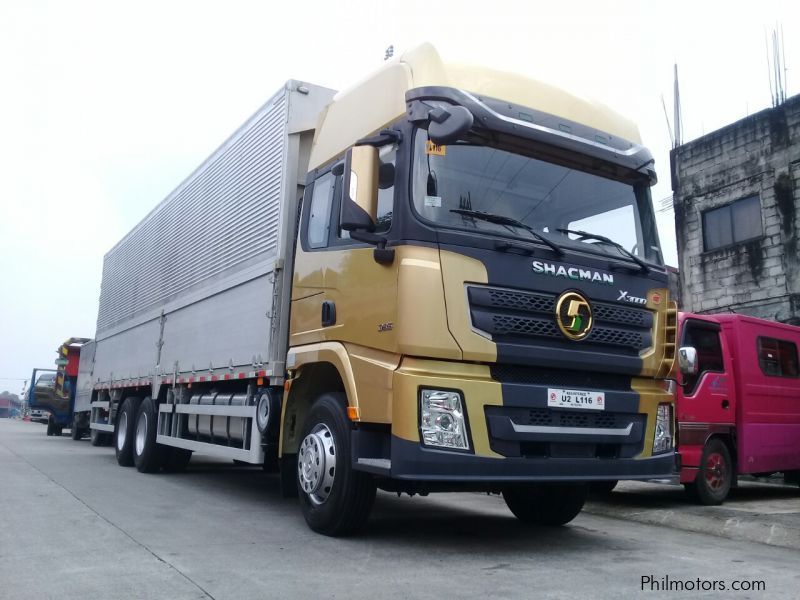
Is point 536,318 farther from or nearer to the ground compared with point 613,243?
nearer to the ground

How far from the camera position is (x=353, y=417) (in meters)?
5.11

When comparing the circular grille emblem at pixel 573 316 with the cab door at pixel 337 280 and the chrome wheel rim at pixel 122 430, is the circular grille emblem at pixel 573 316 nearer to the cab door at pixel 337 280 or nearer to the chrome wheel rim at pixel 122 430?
the cab door at pixel 337 280

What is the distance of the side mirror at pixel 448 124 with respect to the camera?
15.9 ft

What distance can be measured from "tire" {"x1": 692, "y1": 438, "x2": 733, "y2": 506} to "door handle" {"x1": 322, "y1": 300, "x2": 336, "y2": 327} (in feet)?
17.6

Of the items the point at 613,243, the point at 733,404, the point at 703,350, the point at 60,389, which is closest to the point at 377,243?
the point at 613,243

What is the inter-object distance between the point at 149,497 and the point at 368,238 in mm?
4604

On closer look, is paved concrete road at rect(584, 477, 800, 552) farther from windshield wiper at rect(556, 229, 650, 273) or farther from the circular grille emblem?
the circular grille emblem

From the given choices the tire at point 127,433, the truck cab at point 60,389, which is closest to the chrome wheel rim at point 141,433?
the tire at point 127,433

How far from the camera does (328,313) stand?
5785 mm

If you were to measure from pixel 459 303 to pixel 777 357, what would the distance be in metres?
7.41

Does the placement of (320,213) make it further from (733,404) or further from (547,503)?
(733,404)

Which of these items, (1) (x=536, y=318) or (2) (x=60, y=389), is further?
(2) (x=60, y=389)

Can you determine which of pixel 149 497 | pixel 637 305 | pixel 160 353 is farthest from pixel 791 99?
pixel 149 497

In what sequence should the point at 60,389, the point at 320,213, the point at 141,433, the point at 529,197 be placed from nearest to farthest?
the point at 529,197 < the point at 320,213 < the point at 141,433 < the point at 60,389
